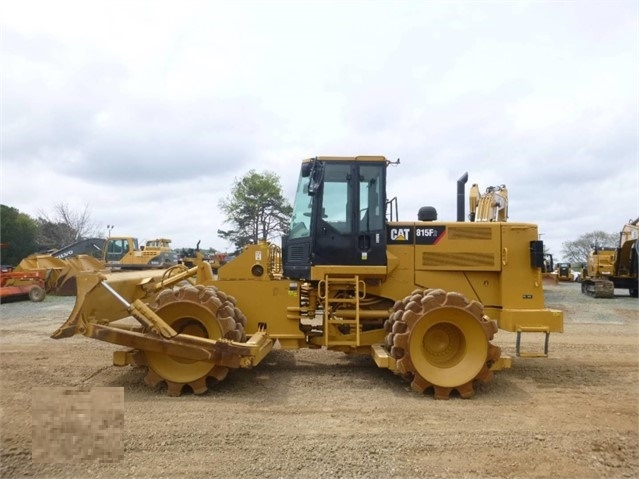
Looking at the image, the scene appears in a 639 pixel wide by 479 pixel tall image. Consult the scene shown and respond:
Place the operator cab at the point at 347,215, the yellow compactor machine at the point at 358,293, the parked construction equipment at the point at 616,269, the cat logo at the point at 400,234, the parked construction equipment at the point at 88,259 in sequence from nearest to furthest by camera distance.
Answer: the yellow compactor machine at the point at 358,293, the operator cab at the point at 347,215, the cat logo at the point at 400,234, the parked construction equipment at the point at 88,259, the parked construction equipment at the point at 616,269

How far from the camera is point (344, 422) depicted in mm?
5258

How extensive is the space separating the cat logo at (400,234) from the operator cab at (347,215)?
0.67ft

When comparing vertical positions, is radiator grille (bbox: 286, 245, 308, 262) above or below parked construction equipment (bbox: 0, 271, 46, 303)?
above

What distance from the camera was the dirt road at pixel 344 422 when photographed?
13.7 feet

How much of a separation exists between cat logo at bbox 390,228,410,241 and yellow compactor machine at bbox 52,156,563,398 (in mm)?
15

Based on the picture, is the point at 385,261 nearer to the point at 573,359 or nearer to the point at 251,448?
the point at 251,448

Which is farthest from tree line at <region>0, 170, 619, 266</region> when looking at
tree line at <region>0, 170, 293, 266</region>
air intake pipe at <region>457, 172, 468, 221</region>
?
air intake pipe at <region>457, 172, 468, 221</region>

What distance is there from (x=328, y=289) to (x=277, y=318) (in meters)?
0.85

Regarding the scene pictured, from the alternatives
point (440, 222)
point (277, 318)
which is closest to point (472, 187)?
point (440, 222)

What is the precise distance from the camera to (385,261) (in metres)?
7.20

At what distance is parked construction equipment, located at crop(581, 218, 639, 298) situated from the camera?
23.8 m

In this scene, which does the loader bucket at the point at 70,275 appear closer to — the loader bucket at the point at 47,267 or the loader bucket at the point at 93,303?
the loader bucket at the point at 47,267

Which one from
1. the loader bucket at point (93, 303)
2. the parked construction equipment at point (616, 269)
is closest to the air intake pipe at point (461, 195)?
the loader bucket at point (93, 303)

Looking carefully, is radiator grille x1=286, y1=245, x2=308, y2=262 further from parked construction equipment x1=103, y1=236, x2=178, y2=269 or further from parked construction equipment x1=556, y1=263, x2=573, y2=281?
parked construction equipment x1=556, y1=263, x2=573, y2=281
